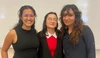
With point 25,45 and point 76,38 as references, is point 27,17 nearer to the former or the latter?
point 25,45

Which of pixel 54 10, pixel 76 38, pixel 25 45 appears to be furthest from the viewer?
pixel 54 10

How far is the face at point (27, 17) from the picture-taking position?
6.77ft

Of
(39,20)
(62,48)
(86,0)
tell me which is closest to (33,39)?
(62,48)

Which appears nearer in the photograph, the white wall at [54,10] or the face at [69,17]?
the face at [69,17]

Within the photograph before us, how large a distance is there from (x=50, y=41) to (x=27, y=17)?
43 centimetres

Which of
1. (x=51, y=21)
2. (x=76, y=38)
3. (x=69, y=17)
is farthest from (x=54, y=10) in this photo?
(x=76, y=38)

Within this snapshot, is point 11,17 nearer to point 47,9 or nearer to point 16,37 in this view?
point 47,9

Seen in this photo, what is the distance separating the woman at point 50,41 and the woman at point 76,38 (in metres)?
0.12

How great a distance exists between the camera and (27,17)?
2.06 metres

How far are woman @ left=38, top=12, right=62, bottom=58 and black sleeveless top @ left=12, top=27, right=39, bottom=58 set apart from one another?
0.08 metres

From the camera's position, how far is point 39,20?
314 cm

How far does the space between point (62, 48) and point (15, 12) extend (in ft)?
4.65

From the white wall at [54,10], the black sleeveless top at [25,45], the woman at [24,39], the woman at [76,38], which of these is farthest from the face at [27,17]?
the white wall at [54,10]

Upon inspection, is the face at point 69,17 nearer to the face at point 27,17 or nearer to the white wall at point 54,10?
the face at point 27,17
